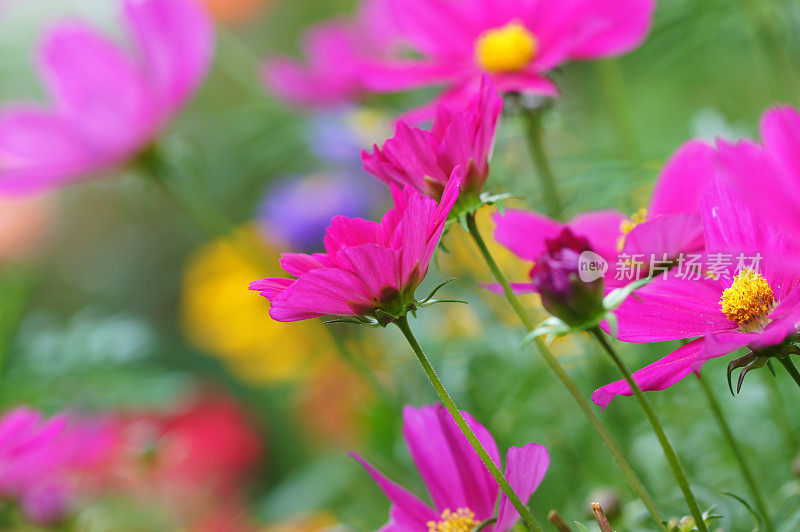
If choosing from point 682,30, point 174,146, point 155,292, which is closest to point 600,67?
point 682,30

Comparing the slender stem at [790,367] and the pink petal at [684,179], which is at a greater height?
the pink petal at [684,179]

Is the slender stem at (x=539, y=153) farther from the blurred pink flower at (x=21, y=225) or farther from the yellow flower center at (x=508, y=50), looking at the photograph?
→ the blurred pink flower at (x=21, y=225)

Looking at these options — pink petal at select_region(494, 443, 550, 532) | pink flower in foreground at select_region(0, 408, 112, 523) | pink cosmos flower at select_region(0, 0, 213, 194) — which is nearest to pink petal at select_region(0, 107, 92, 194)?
pink cosmos flower at select_region(0, 0, 213, 194)

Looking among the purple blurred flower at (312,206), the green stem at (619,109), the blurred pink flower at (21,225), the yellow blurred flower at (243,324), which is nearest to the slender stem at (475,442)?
the green stem at (619,109)

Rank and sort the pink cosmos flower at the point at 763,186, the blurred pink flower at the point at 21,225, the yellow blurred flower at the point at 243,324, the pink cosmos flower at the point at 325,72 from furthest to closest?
the blurred pink flower at the point at 21,225 < the yellow blurred flower at the point at 243,324 < the pink cosmos flower at the point at 325,72 < the pink cosmos flower at the point at 763,186

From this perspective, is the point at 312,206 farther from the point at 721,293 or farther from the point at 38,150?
the point at 721,293

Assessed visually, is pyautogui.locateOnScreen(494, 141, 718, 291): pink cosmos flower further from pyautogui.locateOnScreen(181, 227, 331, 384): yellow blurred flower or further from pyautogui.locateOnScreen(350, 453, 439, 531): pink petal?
pyautogui.locateOnScreen(181, 227, 331, 384): yellow blurred flower
